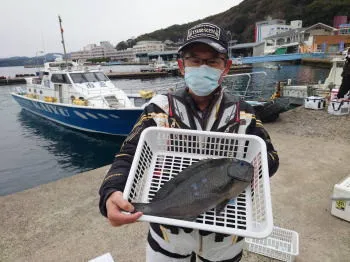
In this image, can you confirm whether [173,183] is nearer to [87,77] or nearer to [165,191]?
[165,191]

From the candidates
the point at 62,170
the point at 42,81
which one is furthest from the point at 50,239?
the point at 42,81

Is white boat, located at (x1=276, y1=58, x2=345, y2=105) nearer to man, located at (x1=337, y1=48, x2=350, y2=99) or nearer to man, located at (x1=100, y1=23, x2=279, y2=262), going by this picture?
man, located at (x1=337, y1=48, x2=350, y2=99)

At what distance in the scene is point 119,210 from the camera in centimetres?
120

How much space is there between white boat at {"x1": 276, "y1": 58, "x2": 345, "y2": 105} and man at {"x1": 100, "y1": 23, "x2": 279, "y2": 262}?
1123 cm

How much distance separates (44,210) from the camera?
11.6 ft

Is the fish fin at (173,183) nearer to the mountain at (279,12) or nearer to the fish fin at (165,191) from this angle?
the fish fin at (165,191)

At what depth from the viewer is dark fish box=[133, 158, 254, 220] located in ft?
4.27

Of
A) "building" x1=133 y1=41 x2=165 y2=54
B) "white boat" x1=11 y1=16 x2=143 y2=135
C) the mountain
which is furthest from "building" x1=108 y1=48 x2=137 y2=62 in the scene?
"white boat" x1=11 y1=16 x2=143 y2=135

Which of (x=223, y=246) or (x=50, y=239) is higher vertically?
(x=223, y=246)

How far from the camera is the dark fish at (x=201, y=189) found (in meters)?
1.30

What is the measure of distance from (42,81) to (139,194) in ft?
51.5

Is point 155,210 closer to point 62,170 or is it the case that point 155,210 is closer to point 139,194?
point 139,194

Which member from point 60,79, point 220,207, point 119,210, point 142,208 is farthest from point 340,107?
point 60,79

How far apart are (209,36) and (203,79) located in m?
0.26
